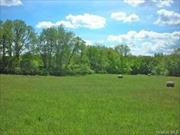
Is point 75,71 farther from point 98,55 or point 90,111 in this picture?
point 90,111

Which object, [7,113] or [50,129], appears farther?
[7,113]

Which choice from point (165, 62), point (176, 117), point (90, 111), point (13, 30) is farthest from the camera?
point (165, 62)

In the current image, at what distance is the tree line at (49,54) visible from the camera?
8694cm

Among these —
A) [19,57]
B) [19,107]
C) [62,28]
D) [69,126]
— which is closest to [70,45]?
[62,28]

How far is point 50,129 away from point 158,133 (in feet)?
14.6

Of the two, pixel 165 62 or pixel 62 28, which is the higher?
pixel 62 28

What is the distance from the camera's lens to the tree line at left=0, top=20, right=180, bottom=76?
86938 millimetres

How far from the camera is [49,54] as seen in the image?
97.0 m

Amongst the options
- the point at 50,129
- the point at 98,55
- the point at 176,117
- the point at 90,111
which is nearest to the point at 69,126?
the point at 50,129

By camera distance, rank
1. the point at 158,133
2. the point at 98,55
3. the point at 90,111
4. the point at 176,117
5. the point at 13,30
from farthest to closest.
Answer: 1. the point at 98,55
2. the point at 13,30
3. the point at 90,111
4. the point at 176,117
5. the point at 158,133

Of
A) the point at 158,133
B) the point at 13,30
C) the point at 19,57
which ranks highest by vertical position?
the point at 13,30

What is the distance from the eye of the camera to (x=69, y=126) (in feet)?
47.5

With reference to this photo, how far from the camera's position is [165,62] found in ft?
413

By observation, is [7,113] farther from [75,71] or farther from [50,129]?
[75,71]
